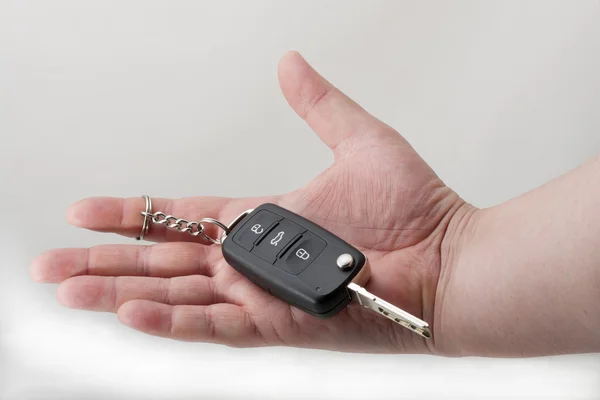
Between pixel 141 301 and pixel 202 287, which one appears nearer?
pixel 141 301

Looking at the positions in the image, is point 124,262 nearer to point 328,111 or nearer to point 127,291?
point 127,291

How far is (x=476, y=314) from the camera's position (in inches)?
70.7

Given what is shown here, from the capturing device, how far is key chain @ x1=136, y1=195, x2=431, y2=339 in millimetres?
1732

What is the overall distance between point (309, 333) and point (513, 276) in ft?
1.67

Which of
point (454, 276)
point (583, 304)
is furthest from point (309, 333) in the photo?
point (583, 304)

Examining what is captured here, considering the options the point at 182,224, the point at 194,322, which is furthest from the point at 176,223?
the point at 194,322

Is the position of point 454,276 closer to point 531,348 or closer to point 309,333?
point 531,348

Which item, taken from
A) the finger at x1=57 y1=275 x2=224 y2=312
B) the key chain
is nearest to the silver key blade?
the key chain

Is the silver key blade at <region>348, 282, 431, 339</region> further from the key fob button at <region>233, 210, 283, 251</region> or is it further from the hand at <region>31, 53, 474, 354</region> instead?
the key fob button at <region>233, 210, 283, 251</region>

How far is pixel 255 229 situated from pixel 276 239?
0.07 m

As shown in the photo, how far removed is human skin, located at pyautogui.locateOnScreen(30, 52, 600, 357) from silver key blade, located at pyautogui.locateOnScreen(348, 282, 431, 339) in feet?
0.39

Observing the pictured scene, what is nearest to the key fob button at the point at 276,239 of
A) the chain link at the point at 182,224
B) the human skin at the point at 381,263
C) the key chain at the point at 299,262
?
the key chain at the point at 299,262

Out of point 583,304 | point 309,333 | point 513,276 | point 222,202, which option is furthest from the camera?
point 222,202

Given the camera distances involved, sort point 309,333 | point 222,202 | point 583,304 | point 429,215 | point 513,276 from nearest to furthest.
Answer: point 583,304, point 513,276, point 309,333, point 429,215, point 222,202
